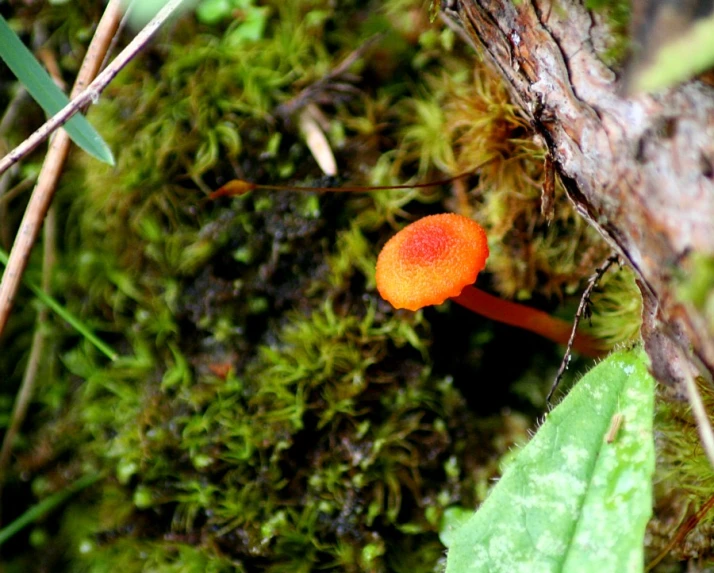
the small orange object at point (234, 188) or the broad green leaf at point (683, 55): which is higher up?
the broad green leaf at point (683, 55)

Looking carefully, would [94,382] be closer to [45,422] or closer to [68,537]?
[45,422]

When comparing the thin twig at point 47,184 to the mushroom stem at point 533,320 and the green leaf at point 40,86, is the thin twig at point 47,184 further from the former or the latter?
the mushroom stem at point 533,320

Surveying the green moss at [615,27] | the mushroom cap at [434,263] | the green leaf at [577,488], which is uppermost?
the green moss at [615,27]

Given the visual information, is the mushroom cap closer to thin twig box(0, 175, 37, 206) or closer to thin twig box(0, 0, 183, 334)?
thin twig box(0, 0, 183, 334)

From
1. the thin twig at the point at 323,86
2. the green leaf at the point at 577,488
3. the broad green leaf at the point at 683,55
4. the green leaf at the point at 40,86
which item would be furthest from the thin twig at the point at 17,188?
the broad green leaf at the point at 683,55

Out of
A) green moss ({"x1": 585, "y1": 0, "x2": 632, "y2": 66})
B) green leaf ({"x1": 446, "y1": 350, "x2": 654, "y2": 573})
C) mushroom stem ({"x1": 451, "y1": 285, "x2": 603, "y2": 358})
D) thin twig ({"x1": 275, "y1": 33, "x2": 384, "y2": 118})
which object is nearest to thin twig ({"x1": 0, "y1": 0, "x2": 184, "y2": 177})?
thin twig ({"x1": 275, "y1": 33, "x2": 384, "y2": 118})

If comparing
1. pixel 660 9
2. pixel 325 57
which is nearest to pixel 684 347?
pixel 660 9
